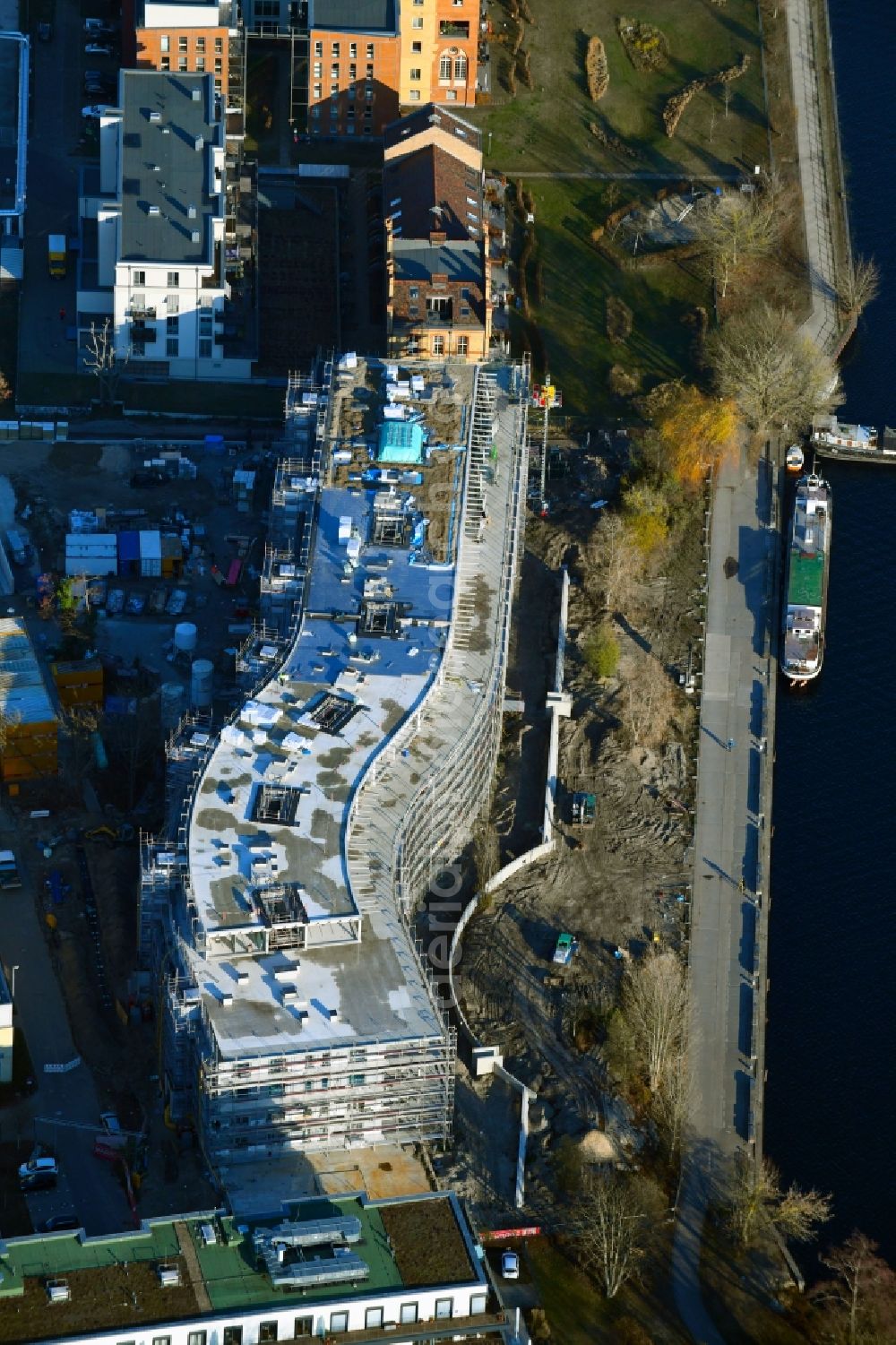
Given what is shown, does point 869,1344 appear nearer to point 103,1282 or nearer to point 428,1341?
point 428,1341

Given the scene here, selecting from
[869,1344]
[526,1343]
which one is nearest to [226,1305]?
[526,1343]

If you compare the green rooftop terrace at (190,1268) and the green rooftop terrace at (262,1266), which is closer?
the green rooftop terrace at (190,1268)

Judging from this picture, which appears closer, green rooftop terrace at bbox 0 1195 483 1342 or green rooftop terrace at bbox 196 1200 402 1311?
green rooftop terrace at bbox 0 1195 483 1342

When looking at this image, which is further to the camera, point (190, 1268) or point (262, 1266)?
point (262, 1266)

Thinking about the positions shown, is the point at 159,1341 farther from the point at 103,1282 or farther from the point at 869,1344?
the point at 869,1344

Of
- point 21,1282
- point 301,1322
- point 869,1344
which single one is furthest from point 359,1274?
point 869,1344

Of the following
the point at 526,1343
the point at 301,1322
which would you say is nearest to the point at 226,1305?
the point at 301,1322

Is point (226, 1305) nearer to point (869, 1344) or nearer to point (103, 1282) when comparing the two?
point (103, 1282)
